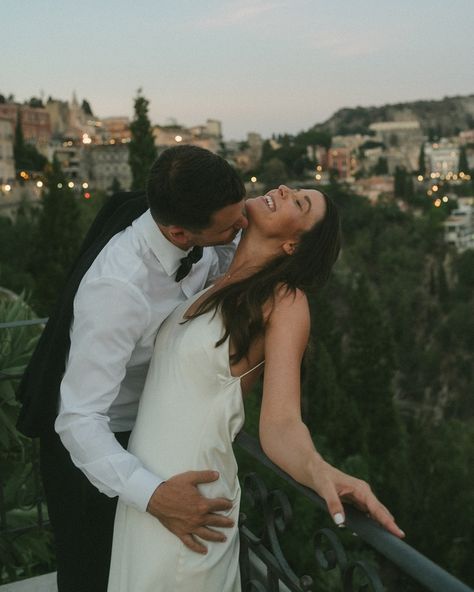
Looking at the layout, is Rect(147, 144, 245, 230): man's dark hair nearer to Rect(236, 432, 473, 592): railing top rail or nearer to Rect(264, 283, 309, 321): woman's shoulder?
Rect(264, 283, 309, 321): woman's shoulder

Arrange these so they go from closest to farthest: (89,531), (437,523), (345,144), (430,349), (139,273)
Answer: (139,273) < (89,531) < (437,523) < (430,349) < (345,144)

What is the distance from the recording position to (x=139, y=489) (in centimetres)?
161

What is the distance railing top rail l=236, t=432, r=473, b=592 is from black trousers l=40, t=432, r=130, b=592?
64 centimetres

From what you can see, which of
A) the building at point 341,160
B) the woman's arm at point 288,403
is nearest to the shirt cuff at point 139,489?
the woman's arm at point 288,403

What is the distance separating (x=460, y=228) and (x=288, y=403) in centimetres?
6734

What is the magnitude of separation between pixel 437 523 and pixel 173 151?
21.9m

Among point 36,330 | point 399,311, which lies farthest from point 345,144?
point 36,330

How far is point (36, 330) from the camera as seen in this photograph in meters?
4.51

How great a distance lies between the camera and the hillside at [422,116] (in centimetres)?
14488

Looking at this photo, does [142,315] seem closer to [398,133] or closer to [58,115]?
[58,115]

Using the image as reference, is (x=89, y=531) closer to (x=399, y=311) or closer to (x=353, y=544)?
(x=353, y=544)

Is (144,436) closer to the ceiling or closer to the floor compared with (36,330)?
closer to the ceiling

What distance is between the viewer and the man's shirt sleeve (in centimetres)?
162

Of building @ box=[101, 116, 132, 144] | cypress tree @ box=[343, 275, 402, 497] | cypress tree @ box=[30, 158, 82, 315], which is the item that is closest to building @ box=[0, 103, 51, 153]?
building @ box=[101, 116, 132, 144]
